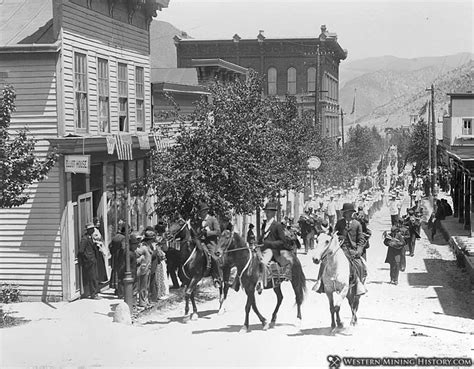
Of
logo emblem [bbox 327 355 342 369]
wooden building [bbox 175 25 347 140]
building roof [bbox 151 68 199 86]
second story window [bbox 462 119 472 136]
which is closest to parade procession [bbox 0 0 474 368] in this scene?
logo emblem [bbox 327 355 342 369]

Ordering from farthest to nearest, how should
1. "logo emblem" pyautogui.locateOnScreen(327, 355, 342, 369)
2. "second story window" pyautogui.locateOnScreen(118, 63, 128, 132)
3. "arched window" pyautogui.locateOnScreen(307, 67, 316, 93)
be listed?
"arched window" pyautogui.locateOnScreen(307, 67, 316, 93), "second story window" pyautogui.locateOnScreen(118, 63, 128, 132), "logo emblem" pyautogui.locateOnScreen(327, 355, 342, 369)

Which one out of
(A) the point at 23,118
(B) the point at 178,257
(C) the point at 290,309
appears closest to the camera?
(C) the point at 290,309

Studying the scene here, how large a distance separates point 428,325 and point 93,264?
774 centimetres

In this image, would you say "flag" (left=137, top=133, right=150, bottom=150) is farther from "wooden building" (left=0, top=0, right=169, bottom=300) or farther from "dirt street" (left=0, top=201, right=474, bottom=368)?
"dirt street" (left=0, top=201, right=474, bottom=368)

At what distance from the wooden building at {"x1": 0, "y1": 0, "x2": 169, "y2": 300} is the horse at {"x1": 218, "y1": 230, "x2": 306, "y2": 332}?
4.33 meters

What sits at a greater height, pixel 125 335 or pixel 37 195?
pixel 37 195

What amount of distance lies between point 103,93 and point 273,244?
8.56 meters

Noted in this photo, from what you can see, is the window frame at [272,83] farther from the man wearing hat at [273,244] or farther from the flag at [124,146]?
the man wearing hat at [273,244]

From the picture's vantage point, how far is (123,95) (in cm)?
2123

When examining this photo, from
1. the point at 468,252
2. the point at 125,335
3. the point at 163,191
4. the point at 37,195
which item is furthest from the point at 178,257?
the point at 468,252

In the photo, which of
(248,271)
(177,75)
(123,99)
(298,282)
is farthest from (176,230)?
(177,75)

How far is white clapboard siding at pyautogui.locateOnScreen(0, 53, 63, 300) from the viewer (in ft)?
54.8

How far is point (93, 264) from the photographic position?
17.3m

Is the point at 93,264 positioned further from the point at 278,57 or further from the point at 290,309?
the point at 278,57
